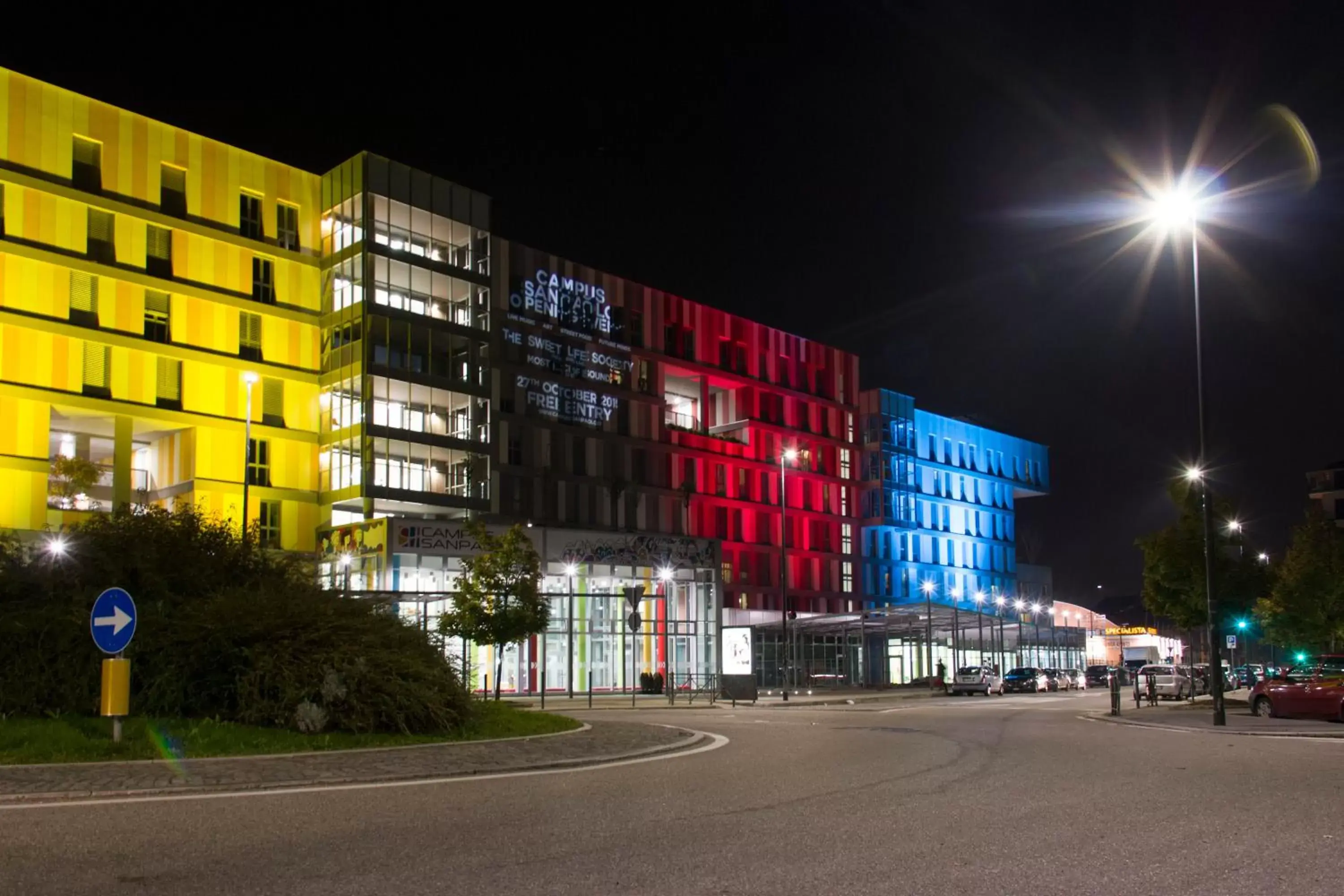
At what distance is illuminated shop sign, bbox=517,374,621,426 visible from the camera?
66.2m

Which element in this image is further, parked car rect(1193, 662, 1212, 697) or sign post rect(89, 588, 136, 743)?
parked car rect(1193, 662, 1212, 697)

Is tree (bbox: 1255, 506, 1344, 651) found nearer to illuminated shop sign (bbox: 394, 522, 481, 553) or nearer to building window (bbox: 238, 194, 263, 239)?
illuminated shop sign (bbox: 394, 522, 481, 553)

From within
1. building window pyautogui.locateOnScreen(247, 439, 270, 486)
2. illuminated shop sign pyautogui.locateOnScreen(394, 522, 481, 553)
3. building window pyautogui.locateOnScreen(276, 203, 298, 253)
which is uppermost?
building window pyautogui.locateOnScreen(276, 203, 298, 253)

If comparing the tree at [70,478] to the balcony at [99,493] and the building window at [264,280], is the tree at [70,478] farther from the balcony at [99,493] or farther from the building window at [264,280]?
the building window at [264,280]

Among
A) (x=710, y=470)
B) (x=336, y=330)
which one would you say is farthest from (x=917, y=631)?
(x=336, y=330)

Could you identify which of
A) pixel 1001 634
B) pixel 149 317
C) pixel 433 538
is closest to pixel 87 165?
pixel 149 317

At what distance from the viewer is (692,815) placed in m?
11.5

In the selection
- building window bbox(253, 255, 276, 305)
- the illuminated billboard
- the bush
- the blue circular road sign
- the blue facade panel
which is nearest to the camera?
the blue circular road sign

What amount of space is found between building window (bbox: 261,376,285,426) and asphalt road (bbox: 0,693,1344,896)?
4436cm

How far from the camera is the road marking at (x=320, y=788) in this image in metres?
12.6

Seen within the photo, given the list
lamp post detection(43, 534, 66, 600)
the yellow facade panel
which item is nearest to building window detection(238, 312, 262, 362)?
the yellow facade panel

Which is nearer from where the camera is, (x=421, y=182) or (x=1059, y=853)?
(x=1059, y=853)

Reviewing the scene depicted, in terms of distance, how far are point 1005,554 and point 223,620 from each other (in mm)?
92796

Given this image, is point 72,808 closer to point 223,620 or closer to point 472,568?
point 223,620
